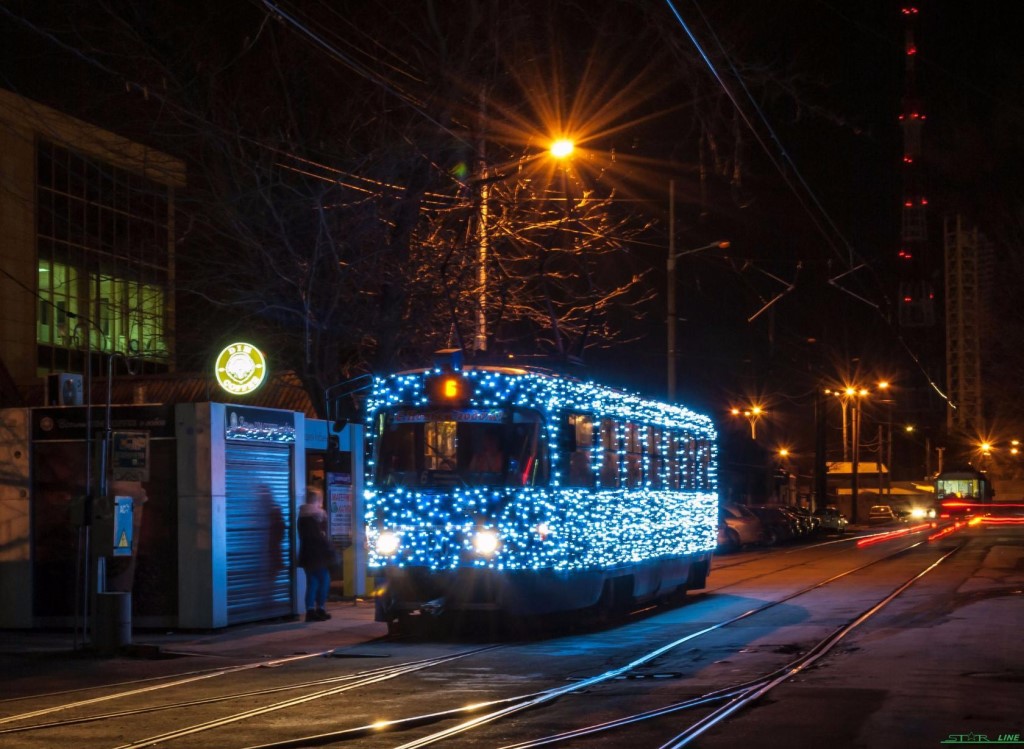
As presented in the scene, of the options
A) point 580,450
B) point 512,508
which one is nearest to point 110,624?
point 512,508

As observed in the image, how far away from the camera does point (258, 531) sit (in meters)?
17.8

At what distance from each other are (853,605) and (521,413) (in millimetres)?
6494

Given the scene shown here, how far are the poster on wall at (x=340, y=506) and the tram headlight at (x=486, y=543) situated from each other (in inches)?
191

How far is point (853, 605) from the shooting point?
18.4 m

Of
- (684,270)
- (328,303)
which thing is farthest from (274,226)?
(684,270)

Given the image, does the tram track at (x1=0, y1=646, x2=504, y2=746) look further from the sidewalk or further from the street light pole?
the street light pole

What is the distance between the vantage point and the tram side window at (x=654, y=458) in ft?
62.3

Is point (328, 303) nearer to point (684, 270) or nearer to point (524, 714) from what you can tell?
point (524, 714)

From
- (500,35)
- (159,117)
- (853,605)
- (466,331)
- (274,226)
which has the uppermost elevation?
(500,35)

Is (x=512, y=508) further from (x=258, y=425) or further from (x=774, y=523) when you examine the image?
(x=774, y=523)

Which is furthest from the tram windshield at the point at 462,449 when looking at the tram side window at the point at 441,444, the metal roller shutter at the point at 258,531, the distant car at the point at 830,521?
the distant car at the point at 830,521

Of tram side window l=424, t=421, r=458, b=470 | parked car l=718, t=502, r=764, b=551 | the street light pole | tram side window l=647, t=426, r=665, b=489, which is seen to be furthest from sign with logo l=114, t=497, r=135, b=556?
parked car l=718, t=502, r=764, b=551

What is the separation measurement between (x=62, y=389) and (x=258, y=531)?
146 inches

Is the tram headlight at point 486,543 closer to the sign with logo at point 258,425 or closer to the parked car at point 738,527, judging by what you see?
the sign with logo at point 258,425
